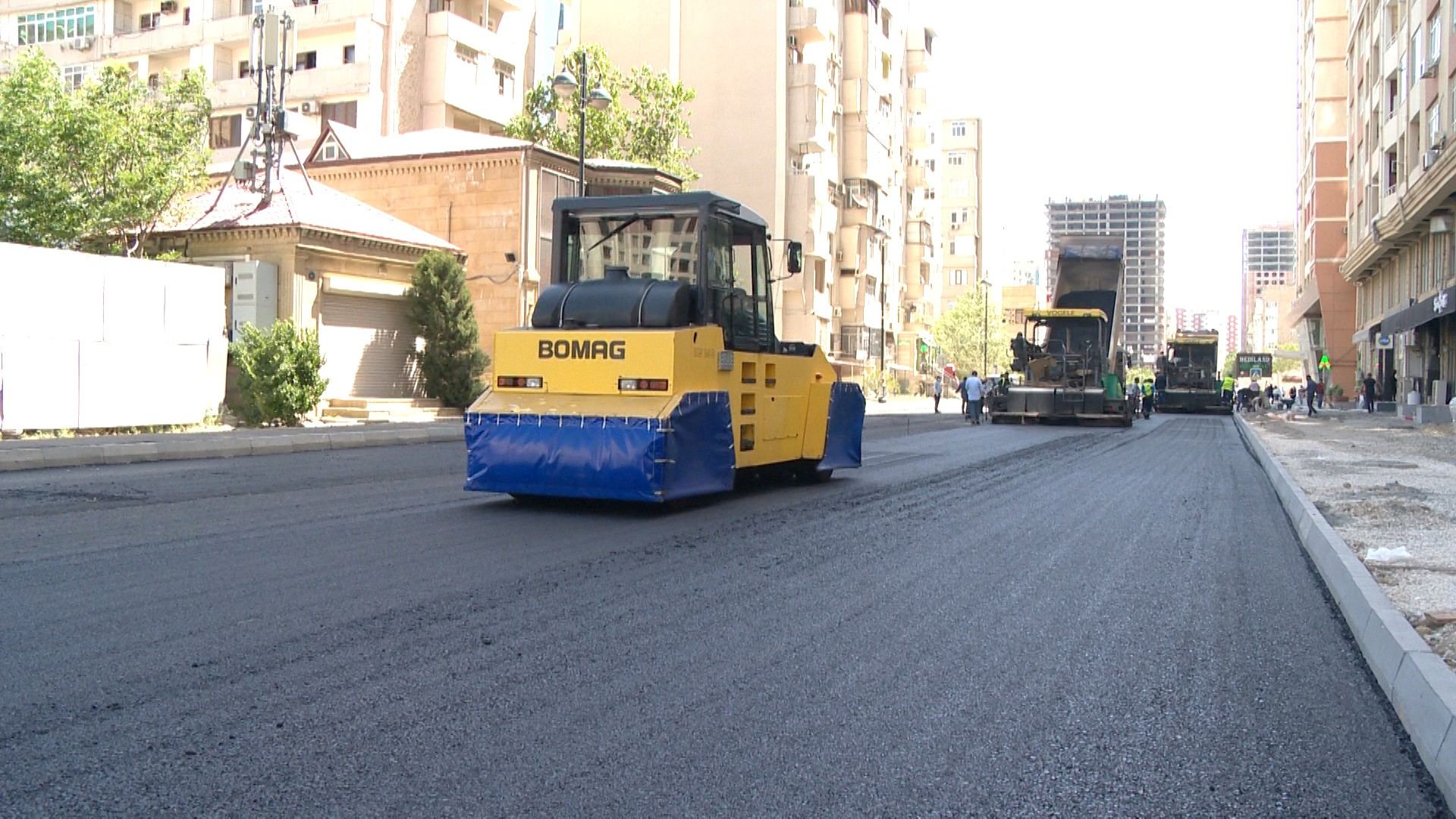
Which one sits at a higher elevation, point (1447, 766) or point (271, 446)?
point (271, 446)

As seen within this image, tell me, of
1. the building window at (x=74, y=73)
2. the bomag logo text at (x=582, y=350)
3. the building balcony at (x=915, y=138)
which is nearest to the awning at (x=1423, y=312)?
the bomag logo text at (x=582, y=350)

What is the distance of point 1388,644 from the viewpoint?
5148 millimetres

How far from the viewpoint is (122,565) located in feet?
22.5

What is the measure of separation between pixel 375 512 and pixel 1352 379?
67870 mm

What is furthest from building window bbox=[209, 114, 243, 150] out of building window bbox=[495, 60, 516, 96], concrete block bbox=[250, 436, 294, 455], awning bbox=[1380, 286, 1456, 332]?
awning bbox=[1380, 286, 1456, 332]

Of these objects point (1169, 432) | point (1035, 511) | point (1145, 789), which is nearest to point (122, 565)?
point (1145, 789)

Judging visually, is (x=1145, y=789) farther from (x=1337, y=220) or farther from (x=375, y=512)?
(x=1337, y=220)

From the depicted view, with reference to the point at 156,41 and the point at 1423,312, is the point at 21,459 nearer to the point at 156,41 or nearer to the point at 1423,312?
the point at 1423,312

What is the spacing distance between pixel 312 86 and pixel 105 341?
32.0 m

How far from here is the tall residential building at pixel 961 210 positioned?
10700 cm

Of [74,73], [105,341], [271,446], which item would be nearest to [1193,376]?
[271,446]

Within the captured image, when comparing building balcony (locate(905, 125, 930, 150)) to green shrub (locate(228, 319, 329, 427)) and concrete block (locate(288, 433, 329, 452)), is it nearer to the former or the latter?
green shrub (locate(228, 319, 329, 427))

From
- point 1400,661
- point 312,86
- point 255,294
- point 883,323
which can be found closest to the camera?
point 1400,661

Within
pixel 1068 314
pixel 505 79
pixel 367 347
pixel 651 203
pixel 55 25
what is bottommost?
pixel 367 347
